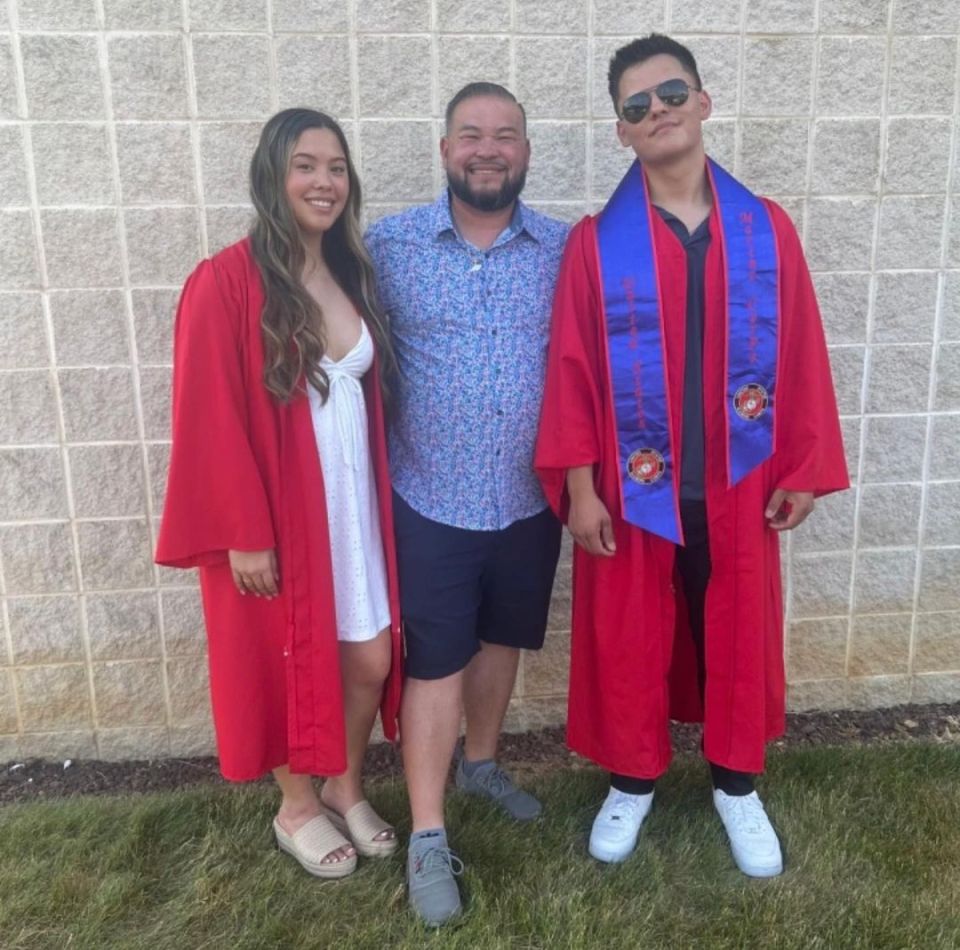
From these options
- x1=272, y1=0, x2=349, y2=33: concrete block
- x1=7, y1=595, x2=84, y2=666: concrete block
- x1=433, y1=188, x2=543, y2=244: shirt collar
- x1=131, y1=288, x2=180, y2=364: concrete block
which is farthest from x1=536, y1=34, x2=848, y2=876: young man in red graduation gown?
x1=7, y1=595, x2=84, y2=666: concrete block

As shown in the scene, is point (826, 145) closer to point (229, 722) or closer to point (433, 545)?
point (433, 545)

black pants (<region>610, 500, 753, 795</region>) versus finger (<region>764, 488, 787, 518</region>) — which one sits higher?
finger (<region>764, 488, 787, 518</region>)

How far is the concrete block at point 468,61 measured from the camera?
9.41ft

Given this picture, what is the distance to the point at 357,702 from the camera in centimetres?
261

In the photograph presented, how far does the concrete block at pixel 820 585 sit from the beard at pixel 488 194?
1.62 metres

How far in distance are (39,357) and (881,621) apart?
2822 millimetres

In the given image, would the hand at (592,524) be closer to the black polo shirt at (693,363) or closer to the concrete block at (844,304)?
the black polo shirt at (693,363)

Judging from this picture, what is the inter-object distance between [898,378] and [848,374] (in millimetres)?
174

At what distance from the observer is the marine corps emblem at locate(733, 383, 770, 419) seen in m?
2.37

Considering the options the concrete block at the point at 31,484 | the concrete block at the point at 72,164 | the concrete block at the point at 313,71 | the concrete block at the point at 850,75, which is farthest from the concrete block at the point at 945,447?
the concrete block at the point at 31,484

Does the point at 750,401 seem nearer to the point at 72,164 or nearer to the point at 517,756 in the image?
the point at 517,756

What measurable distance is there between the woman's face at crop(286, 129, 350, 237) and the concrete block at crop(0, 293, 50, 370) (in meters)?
1.03

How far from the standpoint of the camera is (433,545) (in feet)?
8.17

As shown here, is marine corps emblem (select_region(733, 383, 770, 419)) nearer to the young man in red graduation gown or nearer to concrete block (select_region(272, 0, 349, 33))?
the young man in red graduation gown
